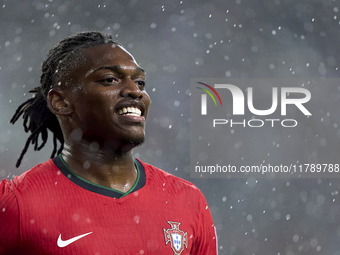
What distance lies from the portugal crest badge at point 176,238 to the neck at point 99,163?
0.32m

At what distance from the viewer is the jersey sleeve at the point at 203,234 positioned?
103 inches

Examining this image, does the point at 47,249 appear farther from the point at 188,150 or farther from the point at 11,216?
the point at 188,150

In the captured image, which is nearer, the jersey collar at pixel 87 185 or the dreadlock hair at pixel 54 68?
the jersey collar at pixel 87 185

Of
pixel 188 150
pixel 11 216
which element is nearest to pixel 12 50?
pixel 188 150

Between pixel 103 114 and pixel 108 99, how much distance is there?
82 mm

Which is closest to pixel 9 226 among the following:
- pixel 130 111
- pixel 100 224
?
pixel 100 224

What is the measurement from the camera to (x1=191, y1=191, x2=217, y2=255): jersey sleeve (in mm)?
2609

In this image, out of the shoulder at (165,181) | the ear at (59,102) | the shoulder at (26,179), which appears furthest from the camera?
the shoulder at (165,181)

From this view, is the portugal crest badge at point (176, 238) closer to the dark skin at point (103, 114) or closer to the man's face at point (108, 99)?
the dark skin at point (103, 114)

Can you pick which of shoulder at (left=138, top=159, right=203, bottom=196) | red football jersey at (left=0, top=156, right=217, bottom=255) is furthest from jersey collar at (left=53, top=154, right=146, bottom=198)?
shoulder at (left=138, top=159, right=203, bottom=196)

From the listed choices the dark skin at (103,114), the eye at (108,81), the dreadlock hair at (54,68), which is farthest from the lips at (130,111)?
the dreadlock hair at (54,68)

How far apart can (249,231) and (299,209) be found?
1153mm

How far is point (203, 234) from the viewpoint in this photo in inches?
104

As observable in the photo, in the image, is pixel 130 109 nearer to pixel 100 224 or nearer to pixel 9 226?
pixel 100 224
